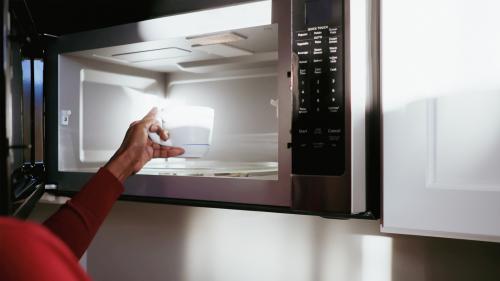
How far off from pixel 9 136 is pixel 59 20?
1.63 feet

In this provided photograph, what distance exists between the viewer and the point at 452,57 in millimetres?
694

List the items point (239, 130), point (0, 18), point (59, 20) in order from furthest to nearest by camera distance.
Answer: point (239, 130) < point (59, 20) < point (0, 18)

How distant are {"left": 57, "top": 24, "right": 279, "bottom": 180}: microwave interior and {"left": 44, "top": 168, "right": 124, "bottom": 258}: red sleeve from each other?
0.42 feet

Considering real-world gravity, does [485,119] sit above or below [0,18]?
below

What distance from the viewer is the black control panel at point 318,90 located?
0.72 m

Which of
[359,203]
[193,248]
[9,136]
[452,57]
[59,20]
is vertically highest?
[59,20]

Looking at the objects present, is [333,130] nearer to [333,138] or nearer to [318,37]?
[333,138]

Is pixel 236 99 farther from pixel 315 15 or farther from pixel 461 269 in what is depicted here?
pixel 461 269

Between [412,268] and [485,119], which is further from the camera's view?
[412,268]

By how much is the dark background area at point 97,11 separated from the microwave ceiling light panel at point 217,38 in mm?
52

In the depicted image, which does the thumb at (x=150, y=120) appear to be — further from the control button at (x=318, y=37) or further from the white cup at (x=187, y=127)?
the control button at (x=318, y=37)

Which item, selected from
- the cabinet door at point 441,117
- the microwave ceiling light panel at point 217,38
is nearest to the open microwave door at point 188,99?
the microwave ceiling light panel at point 217,38

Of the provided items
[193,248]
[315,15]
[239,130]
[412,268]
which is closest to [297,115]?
[315,15]

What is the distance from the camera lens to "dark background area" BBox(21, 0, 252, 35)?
2.78ft
